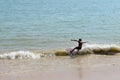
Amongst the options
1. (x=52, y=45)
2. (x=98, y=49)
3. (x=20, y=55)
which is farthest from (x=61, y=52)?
(x=52, y=45)

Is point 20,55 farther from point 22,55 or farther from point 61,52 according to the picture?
point 61,52

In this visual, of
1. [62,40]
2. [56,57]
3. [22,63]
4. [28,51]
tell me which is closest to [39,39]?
[62,40]

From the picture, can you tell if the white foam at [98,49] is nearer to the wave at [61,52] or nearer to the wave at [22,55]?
the wave at [61,52]

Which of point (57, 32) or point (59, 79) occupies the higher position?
point (57, 32)

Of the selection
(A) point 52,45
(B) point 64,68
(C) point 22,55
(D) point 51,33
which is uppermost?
(D) point 51,33

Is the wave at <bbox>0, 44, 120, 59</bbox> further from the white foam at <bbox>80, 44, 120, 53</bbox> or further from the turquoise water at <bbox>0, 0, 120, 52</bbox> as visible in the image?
the turquoise water at <bbox>0, 0, 120, 52</bbox>

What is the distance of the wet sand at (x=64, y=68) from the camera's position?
1585cm

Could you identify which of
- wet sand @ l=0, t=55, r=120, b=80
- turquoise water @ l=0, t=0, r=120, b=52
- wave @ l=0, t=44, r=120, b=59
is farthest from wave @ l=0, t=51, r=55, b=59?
turquoise water @ l=0, t=0, r=120, b=52

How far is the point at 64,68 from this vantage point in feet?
57.5

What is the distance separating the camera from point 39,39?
26.5m

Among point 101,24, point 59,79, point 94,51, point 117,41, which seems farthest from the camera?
point 101,24

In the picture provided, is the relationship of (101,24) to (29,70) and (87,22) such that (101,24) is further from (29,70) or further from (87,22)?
(29,70)

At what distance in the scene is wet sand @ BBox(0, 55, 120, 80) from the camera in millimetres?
15852

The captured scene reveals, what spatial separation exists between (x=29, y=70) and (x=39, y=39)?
31.1ft
